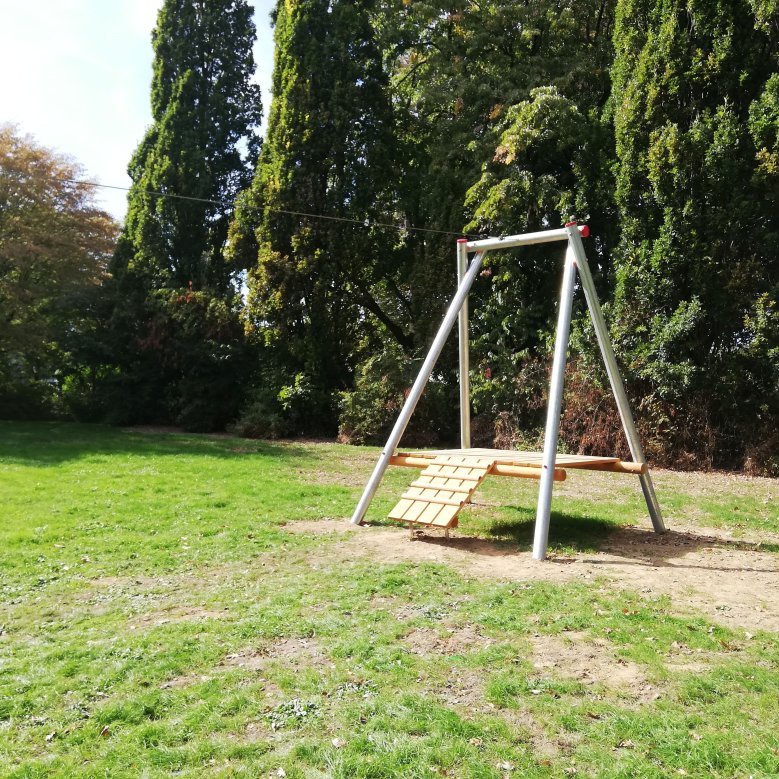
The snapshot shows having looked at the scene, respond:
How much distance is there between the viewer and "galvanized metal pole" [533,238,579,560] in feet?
20.7

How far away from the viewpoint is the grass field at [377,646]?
3.00m

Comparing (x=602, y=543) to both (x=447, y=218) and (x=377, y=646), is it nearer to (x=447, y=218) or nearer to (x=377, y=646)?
(x=377, y=646)

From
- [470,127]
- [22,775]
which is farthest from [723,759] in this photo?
[470,127]

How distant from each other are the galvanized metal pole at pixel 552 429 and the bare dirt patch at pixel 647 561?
257 millimetres

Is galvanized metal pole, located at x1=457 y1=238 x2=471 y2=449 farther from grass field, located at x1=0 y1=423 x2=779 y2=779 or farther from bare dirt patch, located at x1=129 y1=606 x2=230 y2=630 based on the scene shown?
bare dirt patch, located at x1=129 y1=606 x2=230 y2=630

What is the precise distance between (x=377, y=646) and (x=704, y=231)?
12.2 m

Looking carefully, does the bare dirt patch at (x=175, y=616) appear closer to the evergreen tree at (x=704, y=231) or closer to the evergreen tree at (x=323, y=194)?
the evergreen tree at (x=704, y=231)

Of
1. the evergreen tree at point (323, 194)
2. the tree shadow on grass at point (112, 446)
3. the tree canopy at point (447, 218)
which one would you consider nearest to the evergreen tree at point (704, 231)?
the tree canopy at point (447, 218)

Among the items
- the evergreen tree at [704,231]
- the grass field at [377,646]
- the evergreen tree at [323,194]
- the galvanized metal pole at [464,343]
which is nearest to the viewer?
the grass field at [377,646]

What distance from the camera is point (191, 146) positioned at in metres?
23.5

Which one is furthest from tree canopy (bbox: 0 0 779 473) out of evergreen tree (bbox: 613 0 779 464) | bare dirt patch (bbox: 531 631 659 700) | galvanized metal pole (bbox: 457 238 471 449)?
bare dirt patch (bbox: 531 631 659 700)

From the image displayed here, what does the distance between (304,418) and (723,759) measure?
17870 millimetres

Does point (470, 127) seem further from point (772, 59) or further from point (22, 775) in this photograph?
point (22, 775)

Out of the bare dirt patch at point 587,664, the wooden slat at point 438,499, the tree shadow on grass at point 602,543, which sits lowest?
the bare dirt patch at point 587,664
